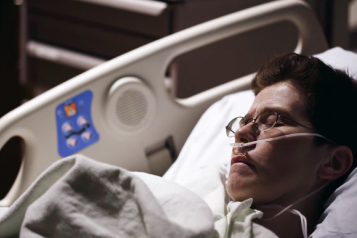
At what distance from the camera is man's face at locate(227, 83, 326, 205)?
1207 millimetres

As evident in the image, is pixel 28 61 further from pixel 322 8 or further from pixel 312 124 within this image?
pixel 312 124

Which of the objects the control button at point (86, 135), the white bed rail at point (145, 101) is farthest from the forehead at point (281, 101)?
the control button at point (86, 135)

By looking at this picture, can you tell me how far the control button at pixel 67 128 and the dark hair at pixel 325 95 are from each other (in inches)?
27.3

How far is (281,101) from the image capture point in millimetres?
1266

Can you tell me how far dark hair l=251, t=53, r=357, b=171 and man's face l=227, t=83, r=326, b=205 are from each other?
0.03 m

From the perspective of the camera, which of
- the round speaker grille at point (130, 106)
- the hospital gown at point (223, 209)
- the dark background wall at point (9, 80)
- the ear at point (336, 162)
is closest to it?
the hospital gown at point (223, 209)

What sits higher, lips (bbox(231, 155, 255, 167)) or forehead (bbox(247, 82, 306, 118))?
forehead (bbox(247, 82, 306, 118))

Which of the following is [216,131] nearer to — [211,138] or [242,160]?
[211,138]

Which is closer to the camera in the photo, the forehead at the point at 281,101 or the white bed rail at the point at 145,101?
the forehead at the point at 281,101

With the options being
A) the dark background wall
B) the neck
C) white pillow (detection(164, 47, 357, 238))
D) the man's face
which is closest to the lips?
the man's face

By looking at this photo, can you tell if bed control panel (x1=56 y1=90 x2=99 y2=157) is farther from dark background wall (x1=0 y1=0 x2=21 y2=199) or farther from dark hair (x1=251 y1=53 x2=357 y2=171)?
dark background wall (x1=0 y1=0 x2=21 y2=199)

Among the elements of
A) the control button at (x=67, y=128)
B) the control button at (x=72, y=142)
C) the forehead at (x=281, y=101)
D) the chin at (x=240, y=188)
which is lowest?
the control button at (x=72, y=142)

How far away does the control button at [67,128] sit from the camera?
1603mm

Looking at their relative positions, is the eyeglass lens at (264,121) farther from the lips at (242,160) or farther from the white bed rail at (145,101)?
the white bed rail at (145,101)
